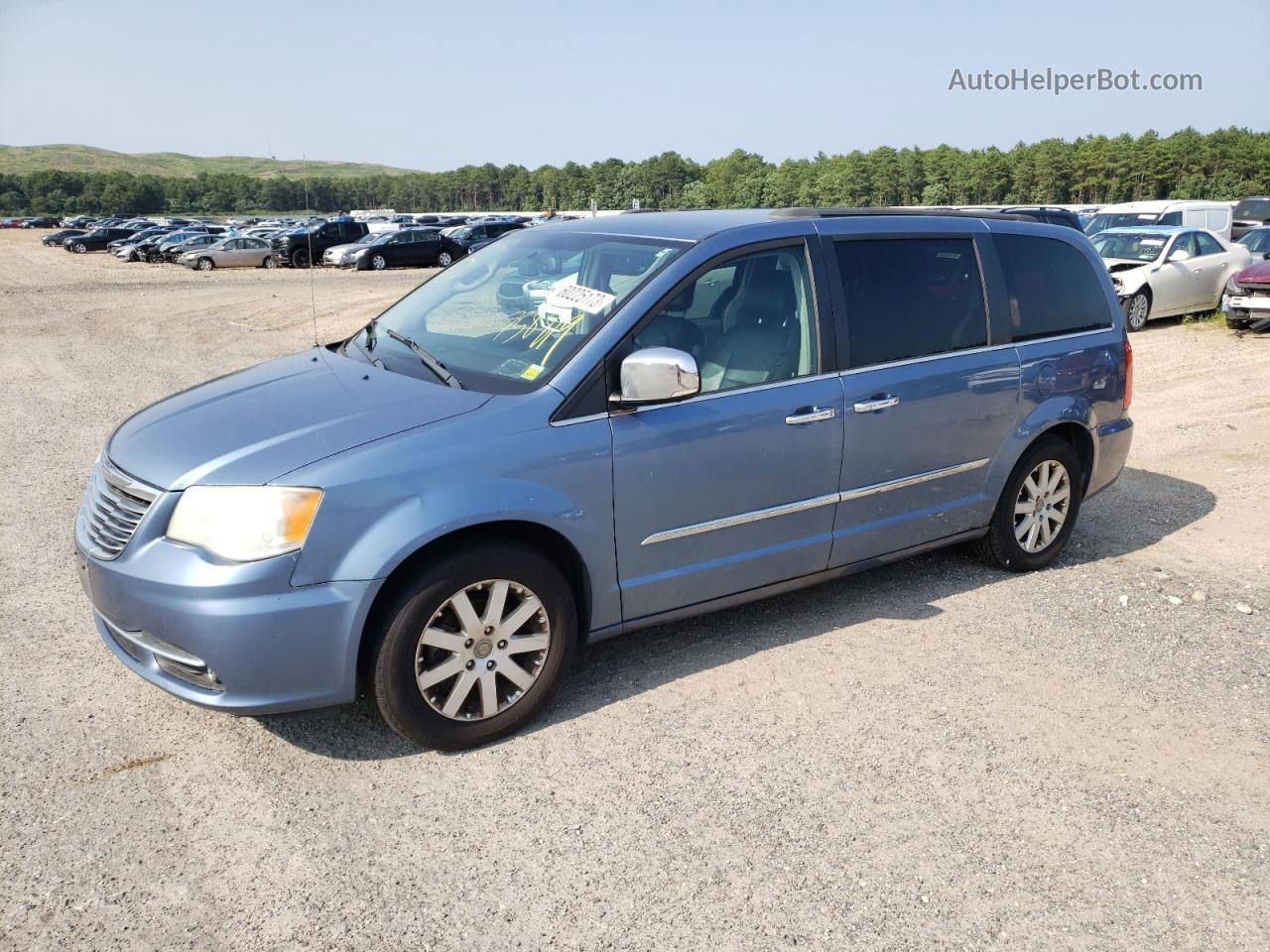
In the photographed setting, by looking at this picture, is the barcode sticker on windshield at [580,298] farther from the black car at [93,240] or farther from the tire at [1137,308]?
the black car at [93,240]

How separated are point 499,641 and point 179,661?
1056 mm

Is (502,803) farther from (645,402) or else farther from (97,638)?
(97,638)

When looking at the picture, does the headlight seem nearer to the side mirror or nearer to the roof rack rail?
the side mirror

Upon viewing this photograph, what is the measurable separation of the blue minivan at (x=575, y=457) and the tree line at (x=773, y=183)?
63.0 meters

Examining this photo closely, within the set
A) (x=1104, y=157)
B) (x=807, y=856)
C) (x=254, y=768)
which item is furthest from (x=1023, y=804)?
(x=1104, y=157)

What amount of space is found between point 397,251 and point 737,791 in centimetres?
3690

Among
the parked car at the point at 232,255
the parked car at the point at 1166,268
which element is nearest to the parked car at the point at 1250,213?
the parked car at the point at 1166,268

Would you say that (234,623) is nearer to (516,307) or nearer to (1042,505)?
(516,307)

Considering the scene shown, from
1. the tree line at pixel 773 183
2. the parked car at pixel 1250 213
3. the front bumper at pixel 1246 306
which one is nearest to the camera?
the front bumper at pixel 1246 306

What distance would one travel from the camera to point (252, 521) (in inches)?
130

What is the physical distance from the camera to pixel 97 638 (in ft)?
15.1

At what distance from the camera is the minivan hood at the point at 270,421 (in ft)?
11.4

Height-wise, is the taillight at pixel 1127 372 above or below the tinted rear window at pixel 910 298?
below

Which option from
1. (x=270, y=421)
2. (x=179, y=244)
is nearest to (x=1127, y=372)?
(x=270, y=421)
